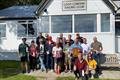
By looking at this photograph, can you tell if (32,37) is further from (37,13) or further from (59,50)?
(59,50)

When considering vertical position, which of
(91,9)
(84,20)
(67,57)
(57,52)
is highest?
(91,9)

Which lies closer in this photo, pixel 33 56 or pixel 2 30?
pixel 33 56

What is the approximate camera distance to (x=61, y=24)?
106 ft

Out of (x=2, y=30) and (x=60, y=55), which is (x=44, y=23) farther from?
(x=60, y=55)

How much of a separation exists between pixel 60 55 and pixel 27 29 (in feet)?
44.2

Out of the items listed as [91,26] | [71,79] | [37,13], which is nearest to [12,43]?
[37,13]

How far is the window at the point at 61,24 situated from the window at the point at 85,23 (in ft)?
1.82

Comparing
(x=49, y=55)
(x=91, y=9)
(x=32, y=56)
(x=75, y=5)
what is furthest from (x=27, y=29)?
(x=49, y=55)

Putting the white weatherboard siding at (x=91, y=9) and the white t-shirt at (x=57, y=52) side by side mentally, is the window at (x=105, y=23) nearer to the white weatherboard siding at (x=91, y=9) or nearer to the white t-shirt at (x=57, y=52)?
the white weatherboard siding at (x=91, y=9)

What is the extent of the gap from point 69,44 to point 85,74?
3.13 meters

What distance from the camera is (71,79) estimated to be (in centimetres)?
2216

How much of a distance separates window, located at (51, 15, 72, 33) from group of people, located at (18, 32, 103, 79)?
25.4 feet

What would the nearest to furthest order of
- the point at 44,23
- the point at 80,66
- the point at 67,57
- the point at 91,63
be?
the point at 80,66, the point at 91,63, the point at 67,57, the point at 44,23

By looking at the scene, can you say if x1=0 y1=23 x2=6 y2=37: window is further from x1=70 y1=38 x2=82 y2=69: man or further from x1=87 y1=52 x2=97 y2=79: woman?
x1=87 y1=52 x2=97 y2=79: woman
